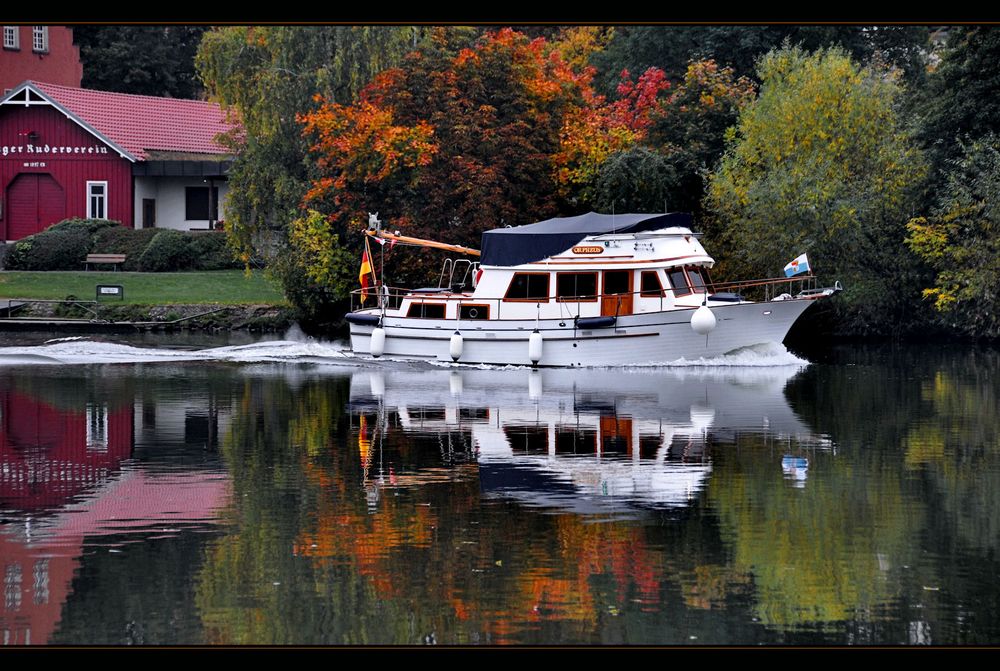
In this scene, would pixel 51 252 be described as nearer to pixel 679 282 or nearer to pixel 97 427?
pixel 679 282

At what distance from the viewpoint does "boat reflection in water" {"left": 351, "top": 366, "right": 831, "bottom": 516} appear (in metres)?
21.0

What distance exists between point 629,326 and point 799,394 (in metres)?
6.41

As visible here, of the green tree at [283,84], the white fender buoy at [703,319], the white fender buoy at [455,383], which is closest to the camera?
the white fender buoy at [455,383]

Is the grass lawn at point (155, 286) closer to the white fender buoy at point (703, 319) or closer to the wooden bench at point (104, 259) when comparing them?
the wooden bench at point (104, 259)

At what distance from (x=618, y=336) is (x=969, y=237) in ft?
40.8

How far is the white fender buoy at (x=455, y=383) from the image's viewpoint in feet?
110

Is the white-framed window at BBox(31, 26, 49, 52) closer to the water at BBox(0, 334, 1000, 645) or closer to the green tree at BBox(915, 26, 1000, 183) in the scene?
the water at BBox(0, 334, 1000, 645)

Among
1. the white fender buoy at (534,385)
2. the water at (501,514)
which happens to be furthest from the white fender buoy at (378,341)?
the water at (501,514)

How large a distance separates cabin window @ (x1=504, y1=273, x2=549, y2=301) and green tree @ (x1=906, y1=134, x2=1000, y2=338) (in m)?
11.9

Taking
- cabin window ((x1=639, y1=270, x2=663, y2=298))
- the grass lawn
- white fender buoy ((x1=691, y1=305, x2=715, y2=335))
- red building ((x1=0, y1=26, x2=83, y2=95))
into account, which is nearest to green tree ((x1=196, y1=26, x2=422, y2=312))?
the grass lawn

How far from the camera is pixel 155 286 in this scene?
54000 mm

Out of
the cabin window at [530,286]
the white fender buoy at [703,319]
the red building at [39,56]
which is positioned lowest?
the white fender buoy at [703,319]

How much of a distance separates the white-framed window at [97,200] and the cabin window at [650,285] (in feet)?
115

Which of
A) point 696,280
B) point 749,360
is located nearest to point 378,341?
point 696,280
